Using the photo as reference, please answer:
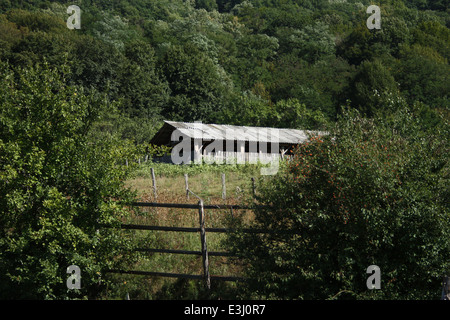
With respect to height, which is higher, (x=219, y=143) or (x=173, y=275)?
(x=173, y=275)

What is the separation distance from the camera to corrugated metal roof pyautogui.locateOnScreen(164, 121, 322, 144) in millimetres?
33125

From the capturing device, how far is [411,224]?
7.29 meters

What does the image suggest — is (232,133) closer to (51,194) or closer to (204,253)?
(204,253)

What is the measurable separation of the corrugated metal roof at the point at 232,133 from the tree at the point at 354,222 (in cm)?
2313

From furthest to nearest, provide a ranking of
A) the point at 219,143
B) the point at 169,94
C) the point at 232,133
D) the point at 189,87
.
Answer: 1. the point at 189,87
2. the point at 169,94
3. the point at 232,133
4. the point at 219,143

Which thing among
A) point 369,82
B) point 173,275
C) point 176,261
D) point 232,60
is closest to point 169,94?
point 232,60

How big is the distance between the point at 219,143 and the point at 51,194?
85.0ft

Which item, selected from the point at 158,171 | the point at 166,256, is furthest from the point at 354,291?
the point at 158,171

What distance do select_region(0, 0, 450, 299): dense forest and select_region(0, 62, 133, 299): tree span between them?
31 millimetres

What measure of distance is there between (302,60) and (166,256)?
78.5 meters

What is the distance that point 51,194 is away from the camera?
893 cm

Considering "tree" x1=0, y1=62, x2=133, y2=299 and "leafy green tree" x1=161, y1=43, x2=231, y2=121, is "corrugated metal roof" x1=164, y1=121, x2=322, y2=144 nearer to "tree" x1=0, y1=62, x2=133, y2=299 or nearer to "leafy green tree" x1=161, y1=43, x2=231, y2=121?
"tree" x1=0, y1=62, x2=133, y2=299

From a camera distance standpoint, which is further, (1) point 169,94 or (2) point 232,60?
(2) point 232,60
